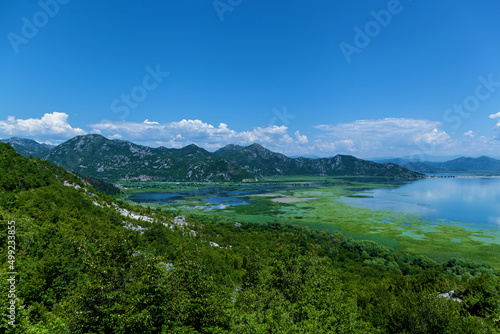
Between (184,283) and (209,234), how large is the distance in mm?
65133

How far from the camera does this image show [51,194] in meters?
60.2

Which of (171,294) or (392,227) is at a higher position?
(171,294)

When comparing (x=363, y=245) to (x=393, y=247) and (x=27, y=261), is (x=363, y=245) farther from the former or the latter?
(x=27, y=261)

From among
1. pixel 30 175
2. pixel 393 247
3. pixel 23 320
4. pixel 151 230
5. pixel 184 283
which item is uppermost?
pixel 30 175

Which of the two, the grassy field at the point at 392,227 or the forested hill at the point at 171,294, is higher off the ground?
the forested hill at the point at 171,294

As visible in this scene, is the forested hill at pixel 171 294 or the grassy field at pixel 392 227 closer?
the forested hill at pixel 171 294

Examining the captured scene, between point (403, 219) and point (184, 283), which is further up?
point (184, 283)

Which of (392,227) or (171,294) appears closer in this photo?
(171,294)

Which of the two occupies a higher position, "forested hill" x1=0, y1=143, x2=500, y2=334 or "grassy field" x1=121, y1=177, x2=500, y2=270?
"forested hill" x1=0, y1=143, x2=500, y2=334

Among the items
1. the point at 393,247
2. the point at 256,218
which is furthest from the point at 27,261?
the point at 256,218

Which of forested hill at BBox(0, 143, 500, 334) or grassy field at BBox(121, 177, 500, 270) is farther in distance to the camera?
grassy field at BBox(121, 177, 500, 270)

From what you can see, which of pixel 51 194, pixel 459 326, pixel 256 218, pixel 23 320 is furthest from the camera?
pixel 256 218

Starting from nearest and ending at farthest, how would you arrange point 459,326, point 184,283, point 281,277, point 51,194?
point 184,283
point 459,326
point 281,277
point 51,194

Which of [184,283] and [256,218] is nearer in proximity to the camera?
[184,283]
